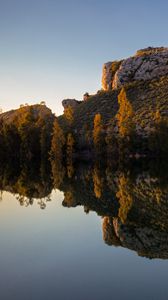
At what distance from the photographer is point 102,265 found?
701 inches

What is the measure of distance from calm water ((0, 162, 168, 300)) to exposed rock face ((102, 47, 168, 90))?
118136 millimetres

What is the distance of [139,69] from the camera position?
159m

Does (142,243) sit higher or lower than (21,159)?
lower

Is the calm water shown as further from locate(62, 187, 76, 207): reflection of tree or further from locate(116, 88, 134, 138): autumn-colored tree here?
locate(116, 88, 134, 138): autumn-colored tree

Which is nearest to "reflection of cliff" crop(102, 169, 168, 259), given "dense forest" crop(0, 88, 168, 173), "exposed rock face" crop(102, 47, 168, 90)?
"dense forest" crop(0, 88, 168, 173)

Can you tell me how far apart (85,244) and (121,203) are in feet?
38.0

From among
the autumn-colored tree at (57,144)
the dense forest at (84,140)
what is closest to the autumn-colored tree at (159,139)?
the dense forest at (84,140)

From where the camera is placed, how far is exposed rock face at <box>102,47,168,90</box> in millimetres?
152762

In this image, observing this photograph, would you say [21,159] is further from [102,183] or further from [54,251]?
[54,251]

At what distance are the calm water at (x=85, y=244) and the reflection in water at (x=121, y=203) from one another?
0.19ft

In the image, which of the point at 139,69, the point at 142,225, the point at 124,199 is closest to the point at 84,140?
the point at 139,69

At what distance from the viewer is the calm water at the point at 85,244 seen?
49.1 feet

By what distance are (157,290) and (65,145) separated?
91603 millimetres

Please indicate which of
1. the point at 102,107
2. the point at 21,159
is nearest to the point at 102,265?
the point at 21,159
